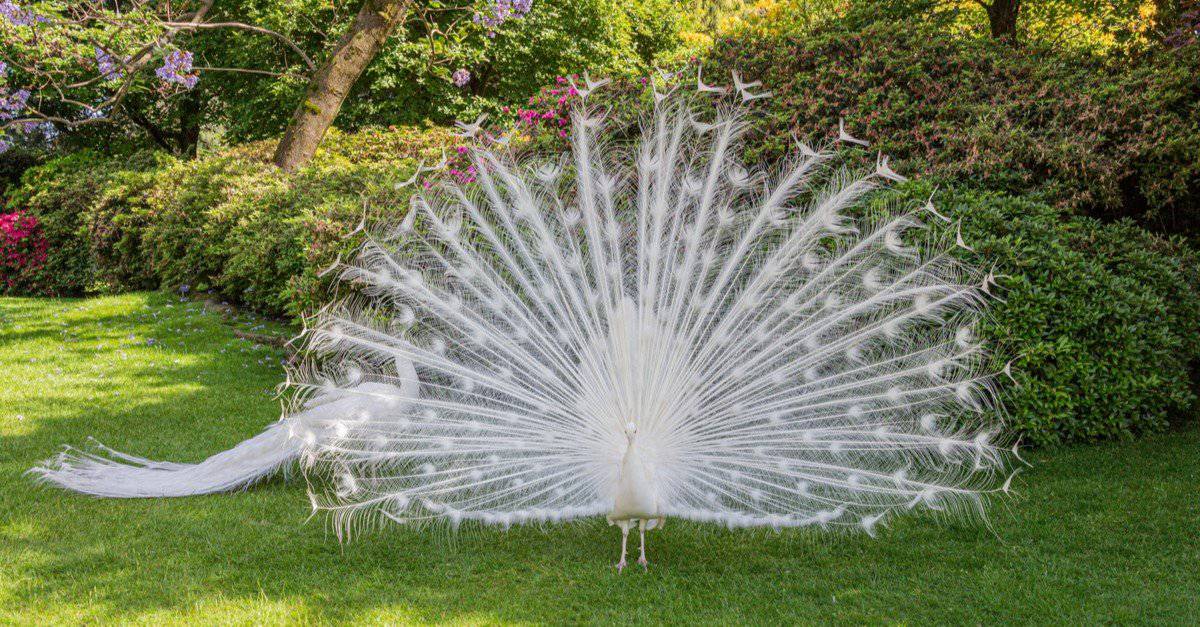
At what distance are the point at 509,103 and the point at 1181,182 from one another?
14408mm

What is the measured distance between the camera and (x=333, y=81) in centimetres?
1142

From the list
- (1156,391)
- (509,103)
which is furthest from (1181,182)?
(509,103)

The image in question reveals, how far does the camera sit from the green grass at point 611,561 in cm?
345

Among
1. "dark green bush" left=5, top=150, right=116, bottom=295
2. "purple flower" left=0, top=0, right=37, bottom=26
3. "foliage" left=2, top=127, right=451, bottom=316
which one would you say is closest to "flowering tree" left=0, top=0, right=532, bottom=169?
"purple flower" left=0, top=0, right=37, bottom=26

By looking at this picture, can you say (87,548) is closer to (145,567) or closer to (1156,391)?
(145,567)

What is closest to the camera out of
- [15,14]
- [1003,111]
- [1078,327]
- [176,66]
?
[1078,327]

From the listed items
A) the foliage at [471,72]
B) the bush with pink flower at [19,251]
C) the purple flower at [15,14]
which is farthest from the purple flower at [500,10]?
the bush with pink flower at [19,251]

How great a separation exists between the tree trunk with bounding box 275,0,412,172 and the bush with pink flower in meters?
5.74

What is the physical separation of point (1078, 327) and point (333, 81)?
9445 mm

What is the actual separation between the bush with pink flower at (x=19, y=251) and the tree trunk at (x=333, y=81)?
18.8 feet

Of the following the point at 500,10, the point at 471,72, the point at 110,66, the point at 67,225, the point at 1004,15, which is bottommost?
the point at 67,225

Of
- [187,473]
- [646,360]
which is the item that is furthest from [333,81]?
[646,360]

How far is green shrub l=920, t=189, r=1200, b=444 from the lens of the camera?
5.11 m

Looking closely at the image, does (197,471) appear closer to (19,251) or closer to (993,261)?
(993,261)
